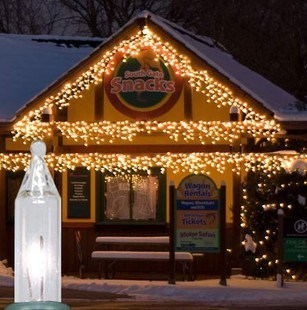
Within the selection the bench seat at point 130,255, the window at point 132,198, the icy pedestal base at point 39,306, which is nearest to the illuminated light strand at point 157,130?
the window at point 132,198

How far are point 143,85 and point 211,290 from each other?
5.16 meters

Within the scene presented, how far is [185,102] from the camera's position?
66.5 ft

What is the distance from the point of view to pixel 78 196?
69.1ft

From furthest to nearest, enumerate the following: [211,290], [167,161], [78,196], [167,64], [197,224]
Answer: [78,196]
[167,64]
[167,161]
[197,224]
[211,290]

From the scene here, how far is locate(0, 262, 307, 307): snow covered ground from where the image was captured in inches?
644

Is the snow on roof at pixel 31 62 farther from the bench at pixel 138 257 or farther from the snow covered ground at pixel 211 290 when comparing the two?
the snow covered ground at pixel 211 290

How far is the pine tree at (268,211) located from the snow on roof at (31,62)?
603cm

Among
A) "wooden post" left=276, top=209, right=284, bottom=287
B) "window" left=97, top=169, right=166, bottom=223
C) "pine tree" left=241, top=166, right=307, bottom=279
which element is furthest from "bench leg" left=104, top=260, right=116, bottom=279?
"wooden post" left=276, top=209, right=284, bottom=287

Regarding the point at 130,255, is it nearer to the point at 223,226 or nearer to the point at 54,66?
the point at 223,226

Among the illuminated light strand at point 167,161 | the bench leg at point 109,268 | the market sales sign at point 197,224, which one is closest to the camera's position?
the market sales sign at point 197,224

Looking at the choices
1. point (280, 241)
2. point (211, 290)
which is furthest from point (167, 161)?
point (211, 290)

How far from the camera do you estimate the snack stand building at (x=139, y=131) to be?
1956 cm

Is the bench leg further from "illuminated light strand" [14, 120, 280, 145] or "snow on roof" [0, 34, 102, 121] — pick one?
"snow on roof" [0, 34, 102, 121]

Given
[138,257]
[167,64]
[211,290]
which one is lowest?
[211,290]
